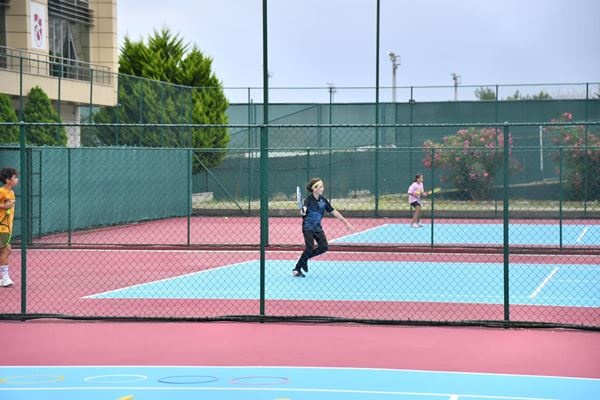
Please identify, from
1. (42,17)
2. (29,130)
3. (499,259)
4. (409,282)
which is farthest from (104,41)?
(409,282)

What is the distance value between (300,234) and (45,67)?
35.0 ft

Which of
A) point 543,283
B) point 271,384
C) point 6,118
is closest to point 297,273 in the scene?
point 543,283

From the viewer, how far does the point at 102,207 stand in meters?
31.4

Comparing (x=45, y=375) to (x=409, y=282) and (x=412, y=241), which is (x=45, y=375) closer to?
(x=409, y=282)

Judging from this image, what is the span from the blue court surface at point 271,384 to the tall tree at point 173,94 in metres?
26.2

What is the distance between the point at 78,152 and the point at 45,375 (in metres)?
19.9

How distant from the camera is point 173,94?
1559 inches

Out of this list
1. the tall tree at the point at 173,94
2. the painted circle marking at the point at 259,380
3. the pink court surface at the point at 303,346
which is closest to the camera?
the painted circle marking at the point at 259,380

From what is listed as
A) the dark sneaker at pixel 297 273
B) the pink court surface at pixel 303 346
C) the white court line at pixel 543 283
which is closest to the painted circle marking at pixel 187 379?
the pink court surface at pixel 303 346

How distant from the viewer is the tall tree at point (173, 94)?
3697 cm

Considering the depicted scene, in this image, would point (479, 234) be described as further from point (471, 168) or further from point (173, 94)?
point (173, 94)

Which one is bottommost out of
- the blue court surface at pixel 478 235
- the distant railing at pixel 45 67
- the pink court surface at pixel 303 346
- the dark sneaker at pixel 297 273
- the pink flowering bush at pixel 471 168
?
the pink court surface at pixel 303 346

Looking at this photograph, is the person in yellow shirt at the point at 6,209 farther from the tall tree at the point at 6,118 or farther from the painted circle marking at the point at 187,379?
the tall tree at the point at 6,118

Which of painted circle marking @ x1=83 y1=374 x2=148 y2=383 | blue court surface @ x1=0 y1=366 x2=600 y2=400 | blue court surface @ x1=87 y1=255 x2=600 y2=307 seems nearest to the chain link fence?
blue court surface @ x1=87 y1=255 x2=600 y2=307
